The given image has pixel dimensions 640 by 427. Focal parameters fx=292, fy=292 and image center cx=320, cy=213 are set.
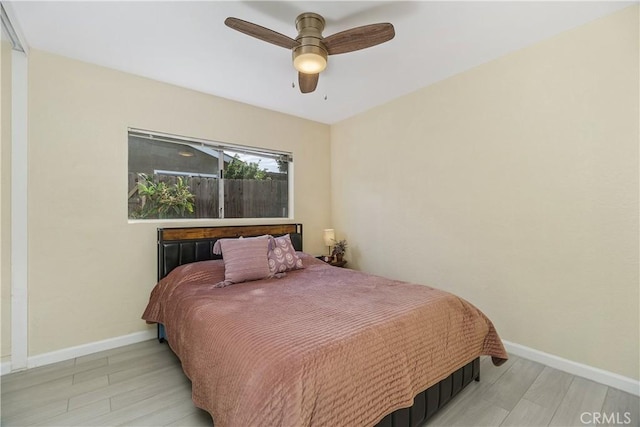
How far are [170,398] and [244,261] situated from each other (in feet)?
3.52

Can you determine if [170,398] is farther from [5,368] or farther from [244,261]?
[5,368]

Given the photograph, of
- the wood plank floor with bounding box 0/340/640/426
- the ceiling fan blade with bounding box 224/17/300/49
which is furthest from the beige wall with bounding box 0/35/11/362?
the ceiling fan blade with bounding box 224/17/300/49

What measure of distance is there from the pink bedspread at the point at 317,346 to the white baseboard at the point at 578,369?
0.63 metres

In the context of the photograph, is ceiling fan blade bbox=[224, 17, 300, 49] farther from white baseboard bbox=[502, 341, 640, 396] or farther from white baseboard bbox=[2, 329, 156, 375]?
white baseboard bbox=[502, 341, 640, 396]

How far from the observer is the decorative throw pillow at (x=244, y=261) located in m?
2.49

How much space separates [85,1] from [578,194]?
3.64 metres

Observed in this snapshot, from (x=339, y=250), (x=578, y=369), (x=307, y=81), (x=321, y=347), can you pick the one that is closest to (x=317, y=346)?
(x=321, y=347)

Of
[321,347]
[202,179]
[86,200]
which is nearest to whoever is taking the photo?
[321,347]

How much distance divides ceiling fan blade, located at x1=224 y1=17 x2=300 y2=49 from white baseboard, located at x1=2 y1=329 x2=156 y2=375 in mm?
2767

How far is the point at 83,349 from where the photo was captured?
2.53 m

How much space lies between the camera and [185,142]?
3.16m

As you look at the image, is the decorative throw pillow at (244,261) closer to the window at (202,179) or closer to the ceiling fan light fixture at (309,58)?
the window at (202,179)

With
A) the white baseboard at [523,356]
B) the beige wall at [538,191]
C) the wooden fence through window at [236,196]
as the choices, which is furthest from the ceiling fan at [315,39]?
the white baseboard at [523,356]
